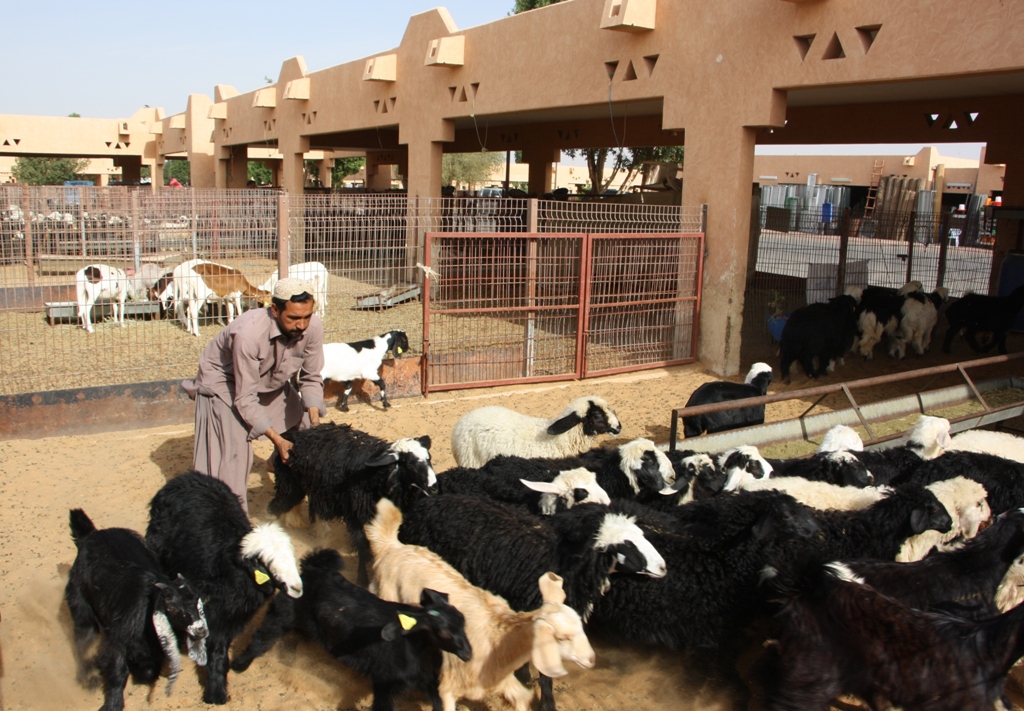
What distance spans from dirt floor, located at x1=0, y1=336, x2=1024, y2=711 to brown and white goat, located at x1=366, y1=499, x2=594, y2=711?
36cm

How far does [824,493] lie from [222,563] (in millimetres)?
3361

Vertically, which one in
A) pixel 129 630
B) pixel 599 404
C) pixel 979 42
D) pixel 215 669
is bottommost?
pixel 215 669

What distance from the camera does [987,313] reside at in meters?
11.1

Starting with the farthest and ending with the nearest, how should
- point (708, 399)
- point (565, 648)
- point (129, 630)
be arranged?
point (708, 399) → point (129, 630) → point (565, 648)

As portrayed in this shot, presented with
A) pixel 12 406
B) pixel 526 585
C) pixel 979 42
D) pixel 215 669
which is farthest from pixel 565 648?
pixel 979 42

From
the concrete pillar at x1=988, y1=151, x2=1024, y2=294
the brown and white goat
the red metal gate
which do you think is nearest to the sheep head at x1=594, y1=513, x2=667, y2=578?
the brown and white goat

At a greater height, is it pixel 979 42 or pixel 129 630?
pixel 979 42

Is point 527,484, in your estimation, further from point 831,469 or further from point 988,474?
point 988,474

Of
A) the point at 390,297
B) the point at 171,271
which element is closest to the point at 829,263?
the point at 390,297

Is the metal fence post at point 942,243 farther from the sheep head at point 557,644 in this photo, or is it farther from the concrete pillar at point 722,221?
the sheep head at point 557,644

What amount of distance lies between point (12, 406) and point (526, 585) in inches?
221

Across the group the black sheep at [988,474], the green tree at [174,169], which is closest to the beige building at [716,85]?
the black sheep at [988,474]

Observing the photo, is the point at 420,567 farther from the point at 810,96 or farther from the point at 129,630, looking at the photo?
the point at 810,96

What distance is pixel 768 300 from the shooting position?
43.8 feet
